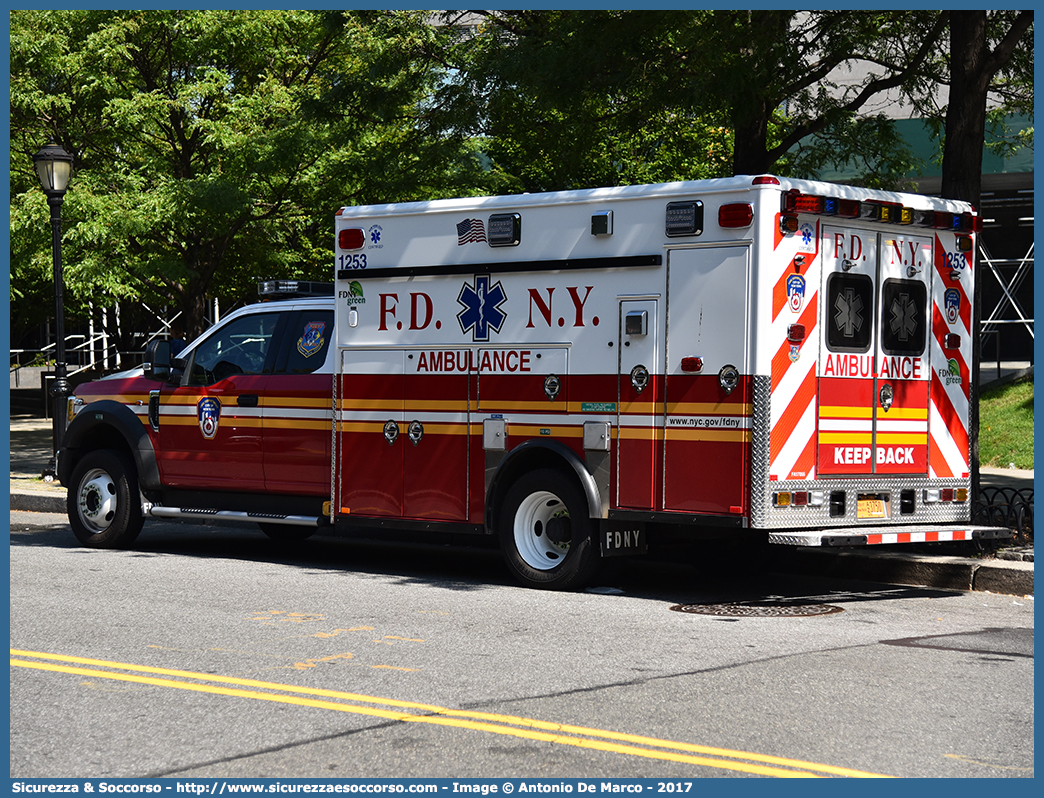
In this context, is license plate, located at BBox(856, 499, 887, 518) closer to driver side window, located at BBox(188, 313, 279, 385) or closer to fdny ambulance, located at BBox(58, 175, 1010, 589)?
fdny ambulance, located at BBox(58, 175, 1010, 589)

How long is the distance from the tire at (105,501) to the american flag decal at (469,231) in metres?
4.15

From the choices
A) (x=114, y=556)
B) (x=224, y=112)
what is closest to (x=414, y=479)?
(x=114, y=556)

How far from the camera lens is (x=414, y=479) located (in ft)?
35.5

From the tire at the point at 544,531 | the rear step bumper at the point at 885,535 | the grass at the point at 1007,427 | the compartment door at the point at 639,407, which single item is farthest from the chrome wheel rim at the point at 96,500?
the grass at the point at 1007,427

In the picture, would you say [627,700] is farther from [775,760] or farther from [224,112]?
[224,112]

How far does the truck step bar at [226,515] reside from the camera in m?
11.4

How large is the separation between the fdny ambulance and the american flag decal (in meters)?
0.02

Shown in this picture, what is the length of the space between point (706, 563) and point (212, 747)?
6.19m

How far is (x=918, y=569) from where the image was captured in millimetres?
10500

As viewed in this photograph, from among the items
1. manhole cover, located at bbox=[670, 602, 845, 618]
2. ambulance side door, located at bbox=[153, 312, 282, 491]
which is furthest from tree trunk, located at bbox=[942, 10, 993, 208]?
ambulance side door, located at bbox=[153, 312, 282, 491]

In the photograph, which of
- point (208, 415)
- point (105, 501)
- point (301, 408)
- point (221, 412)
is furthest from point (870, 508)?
point (105, 501)

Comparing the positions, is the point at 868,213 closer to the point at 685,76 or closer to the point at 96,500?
the point at 685,76

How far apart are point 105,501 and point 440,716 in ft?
24.7

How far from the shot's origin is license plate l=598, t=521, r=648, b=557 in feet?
32.3
